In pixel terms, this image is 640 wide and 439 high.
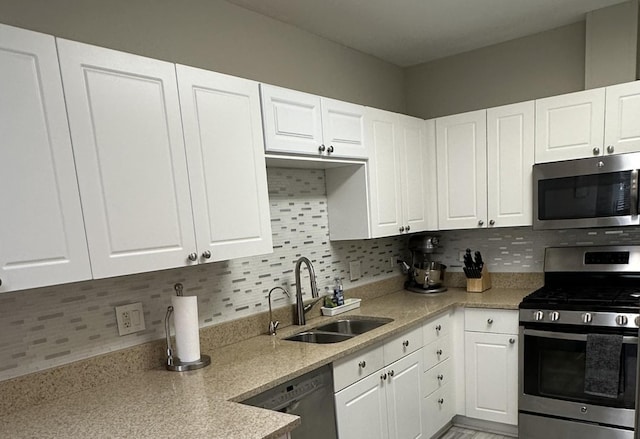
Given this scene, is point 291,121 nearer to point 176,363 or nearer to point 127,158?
point 127,158

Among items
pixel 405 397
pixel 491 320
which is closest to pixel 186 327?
pixel 405 397

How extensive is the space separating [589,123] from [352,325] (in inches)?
75.1

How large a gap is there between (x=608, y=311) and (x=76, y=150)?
8.59 ft

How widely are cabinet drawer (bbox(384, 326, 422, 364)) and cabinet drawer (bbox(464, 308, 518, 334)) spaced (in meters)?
0.49

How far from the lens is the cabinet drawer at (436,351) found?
250 cm

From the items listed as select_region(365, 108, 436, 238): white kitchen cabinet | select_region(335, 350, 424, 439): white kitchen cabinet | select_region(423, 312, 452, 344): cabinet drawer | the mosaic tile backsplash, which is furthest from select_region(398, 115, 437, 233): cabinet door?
select_region(335, 350, 424, 439): white kitchen cabinet

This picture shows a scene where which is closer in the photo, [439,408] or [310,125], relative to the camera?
[310,125]

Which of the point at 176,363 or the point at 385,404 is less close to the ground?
the point at 176,363

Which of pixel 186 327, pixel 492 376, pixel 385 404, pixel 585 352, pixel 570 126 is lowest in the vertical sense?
pixel 492 376

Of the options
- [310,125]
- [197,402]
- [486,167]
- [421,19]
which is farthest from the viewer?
[486,167]

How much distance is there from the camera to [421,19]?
8.28 feet

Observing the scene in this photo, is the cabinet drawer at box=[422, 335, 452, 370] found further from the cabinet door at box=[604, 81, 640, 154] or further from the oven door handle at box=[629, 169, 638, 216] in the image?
the cabinet door at box=[604, 81, 640, 154]

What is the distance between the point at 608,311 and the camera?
2.22 metres

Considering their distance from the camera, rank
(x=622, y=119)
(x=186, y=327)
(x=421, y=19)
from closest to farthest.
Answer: (x=186, y=327), (x=622, y=119), (x=421, y=19)
